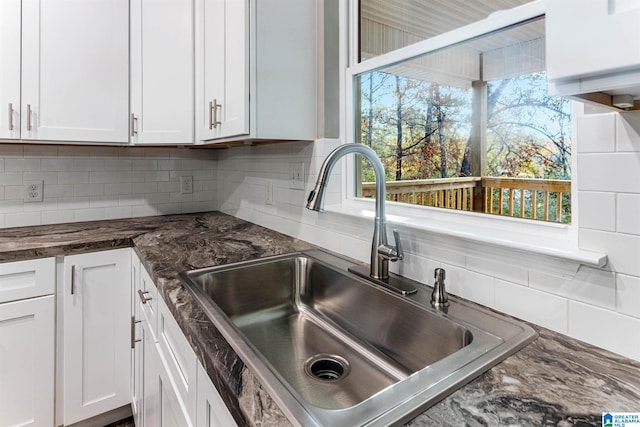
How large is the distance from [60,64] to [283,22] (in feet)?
3.70

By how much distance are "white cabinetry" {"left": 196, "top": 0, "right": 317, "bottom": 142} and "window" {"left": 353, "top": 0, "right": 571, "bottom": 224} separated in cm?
23

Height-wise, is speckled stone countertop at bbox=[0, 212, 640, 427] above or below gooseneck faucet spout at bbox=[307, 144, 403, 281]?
below

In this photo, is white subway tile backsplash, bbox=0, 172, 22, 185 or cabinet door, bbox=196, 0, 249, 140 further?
white subway tile backsplash, bbox=0, 172, 22, 185

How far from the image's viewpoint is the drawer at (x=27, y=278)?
1445mm

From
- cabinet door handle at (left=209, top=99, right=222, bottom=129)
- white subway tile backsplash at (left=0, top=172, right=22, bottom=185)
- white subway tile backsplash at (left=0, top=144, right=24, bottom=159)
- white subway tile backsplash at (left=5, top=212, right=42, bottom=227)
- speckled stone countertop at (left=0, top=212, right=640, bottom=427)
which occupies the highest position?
cabinet door handle at (left=209, top=99, right=222, bottom=129)

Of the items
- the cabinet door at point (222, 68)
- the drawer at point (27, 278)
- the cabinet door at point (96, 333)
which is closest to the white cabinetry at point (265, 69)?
the cabinet door at point (222, 68)

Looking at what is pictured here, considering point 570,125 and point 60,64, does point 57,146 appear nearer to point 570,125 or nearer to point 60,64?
point 60,64

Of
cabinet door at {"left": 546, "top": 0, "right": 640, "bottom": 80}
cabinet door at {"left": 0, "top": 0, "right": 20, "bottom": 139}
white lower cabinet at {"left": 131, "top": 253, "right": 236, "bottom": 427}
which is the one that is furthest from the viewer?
cabinet door at {"left": 0, "top": 0, "right": 20, "bottom": 139}

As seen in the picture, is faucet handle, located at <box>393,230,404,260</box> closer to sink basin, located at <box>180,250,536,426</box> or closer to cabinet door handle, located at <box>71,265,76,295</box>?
sink basin, located at <box>180,250,536,426</box>

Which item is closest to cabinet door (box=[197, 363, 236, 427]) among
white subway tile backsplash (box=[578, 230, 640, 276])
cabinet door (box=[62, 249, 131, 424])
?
white subway tile backsplash (box=[578, 230, 640, 276])

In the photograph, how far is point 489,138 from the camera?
3.57ft

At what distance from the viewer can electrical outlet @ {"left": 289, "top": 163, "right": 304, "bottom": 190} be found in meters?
1.65

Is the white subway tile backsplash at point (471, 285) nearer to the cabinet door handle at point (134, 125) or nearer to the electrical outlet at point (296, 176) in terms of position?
the electrical outlet at point (296, 176)

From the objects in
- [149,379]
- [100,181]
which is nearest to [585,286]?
[149,379]
